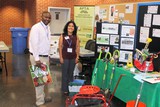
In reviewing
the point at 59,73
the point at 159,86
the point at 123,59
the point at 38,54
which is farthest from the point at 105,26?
the point at 59,73

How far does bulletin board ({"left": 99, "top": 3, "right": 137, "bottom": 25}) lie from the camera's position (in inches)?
189

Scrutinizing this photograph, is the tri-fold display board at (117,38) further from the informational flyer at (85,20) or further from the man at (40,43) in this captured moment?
the informational flyer at (85,20)

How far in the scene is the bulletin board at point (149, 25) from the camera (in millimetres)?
3727

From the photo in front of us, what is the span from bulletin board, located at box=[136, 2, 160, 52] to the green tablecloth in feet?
2.49

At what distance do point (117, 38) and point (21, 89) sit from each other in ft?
7.82

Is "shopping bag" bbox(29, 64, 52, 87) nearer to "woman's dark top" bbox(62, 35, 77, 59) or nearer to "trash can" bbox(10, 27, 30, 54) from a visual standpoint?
"woman's dark top" bbox(62, 35, 77, 59)

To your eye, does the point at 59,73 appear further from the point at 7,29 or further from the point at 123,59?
the point at 7,29

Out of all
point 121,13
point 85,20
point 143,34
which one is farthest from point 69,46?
point 85,20

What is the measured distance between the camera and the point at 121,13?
5.37 metres

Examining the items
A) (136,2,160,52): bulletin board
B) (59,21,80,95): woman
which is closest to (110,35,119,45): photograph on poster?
(136,2,160,52): bulletin board

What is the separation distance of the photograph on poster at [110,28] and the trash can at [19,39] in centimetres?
573

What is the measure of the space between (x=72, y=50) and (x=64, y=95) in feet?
3.12

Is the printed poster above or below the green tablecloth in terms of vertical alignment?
above

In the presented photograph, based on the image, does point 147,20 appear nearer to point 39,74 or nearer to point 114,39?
point 114,39
